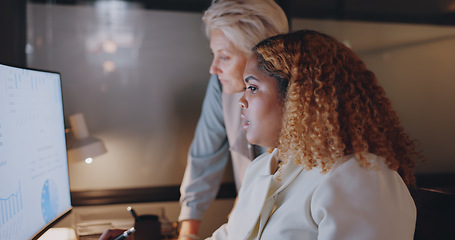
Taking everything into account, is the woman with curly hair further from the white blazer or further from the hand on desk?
the hand on desk

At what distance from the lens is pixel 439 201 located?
1.02 metres

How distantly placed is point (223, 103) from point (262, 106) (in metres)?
0.59

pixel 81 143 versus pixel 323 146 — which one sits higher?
pixel 323 146

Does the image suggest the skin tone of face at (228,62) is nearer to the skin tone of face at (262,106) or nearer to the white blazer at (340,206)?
the skin tone of face at (262,106)

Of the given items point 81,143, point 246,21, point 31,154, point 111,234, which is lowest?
point 111,234

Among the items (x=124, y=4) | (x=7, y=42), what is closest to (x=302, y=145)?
(x=124, y=4)

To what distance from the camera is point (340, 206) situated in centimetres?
84

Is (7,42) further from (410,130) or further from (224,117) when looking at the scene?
(410,130)

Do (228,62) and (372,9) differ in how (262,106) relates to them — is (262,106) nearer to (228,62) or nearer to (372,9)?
(228,62)

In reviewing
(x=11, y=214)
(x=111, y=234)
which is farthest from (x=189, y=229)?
(x=11, y=214)

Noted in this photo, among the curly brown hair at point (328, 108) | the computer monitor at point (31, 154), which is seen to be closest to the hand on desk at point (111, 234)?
the computer monitor at point (31, 154)

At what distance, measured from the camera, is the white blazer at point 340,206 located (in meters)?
0.83

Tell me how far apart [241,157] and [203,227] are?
330 millimetres

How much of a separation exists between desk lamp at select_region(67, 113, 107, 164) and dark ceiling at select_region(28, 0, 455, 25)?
680mm
